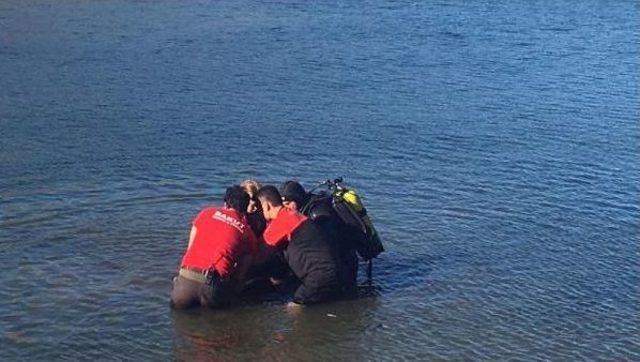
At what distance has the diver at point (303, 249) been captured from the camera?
967 cm

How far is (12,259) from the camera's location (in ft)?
35.5

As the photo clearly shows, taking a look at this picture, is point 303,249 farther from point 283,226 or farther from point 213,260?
point 213,260

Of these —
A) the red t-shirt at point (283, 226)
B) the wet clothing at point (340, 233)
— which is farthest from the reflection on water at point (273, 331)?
the red t-shirt at point (283, 226)

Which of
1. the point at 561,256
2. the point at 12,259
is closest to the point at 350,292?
the point at 561,256

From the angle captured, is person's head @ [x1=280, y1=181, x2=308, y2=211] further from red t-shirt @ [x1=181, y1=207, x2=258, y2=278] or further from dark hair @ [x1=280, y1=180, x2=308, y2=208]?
red t-shirt @ [x1=181, y1=207, x2=258, y2=278]

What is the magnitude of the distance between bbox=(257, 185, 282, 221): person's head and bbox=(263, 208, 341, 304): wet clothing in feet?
0.27

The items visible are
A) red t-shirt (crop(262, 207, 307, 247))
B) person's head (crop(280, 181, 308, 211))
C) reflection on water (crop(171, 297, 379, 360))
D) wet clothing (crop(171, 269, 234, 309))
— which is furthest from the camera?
person's head (crop(280, 181, 308, 211))

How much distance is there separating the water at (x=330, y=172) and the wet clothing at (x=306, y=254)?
270mm

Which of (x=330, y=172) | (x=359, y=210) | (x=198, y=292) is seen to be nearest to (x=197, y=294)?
(x=198, y=292)

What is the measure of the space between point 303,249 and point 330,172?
480 centimetres

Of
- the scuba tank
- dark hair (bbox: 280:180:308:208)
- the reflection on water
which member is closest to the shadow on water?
the reflection on water

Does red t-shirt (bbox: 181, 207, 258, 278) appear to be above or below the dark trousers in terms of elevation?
above

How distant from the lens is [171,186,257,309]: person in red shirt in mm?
9539

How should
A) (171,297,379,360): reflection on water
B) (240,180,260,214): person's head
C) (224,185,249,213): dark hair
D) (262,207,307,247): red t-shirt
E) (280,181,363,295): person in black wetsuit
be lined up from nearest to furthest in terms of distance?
(171,297,379,360): reflection on water → (262,207,307,247): red t-shirt → (224,185,249,213): dark hair → (280,181,363,295): person in black wetsuit → (240,180,260,214): person's head
